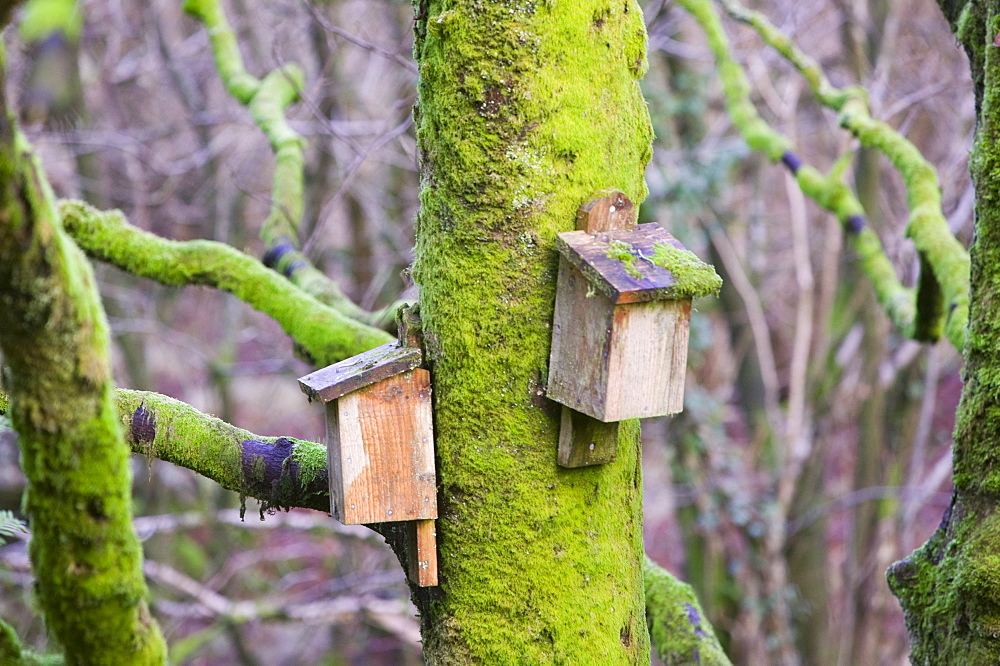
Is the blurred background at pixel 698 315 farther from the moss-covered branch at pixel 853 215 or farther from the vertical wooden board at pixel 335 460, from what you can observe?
the vertical wooden board at pixel 335 460

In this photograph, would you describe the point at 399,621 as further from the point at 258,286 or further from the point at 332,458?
the point at 332,458

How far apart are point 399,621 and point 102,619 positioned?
4500 mm

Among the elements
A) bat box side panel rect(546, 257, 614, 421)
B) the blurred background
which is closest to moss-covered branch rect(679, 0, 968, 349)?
bat box side panel rect(546, 257, 614, 421)

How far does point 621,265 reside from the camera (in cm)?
133

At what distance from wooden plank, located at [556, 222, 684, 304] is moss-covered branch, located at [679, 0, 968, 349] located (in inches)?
45.7

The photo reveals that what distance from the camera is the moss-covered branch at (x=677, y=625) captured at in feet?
6.03

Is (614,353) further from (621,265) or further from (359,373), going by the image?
(359,373)

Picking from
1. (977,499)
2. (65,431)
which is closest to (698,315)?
(977,499)

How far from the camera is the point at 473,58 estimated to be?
4.64ft

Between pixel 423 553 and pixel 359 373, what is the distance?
0.33 meters

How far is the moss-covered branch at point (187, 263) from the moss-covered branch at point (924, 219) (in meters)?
1.55

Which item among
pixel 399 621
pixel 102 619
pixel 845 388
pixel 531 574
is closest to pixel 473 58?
pixel 531 574

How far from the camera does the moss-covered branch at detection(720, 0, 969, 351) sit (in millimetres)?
2186

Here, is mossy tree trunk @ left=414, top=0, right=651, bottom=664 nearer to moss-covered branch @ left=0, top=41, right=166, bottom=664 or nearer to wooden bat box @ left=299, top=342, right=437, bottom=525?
wooden bat box @ left=299, top=342, right=437, bottom=525
